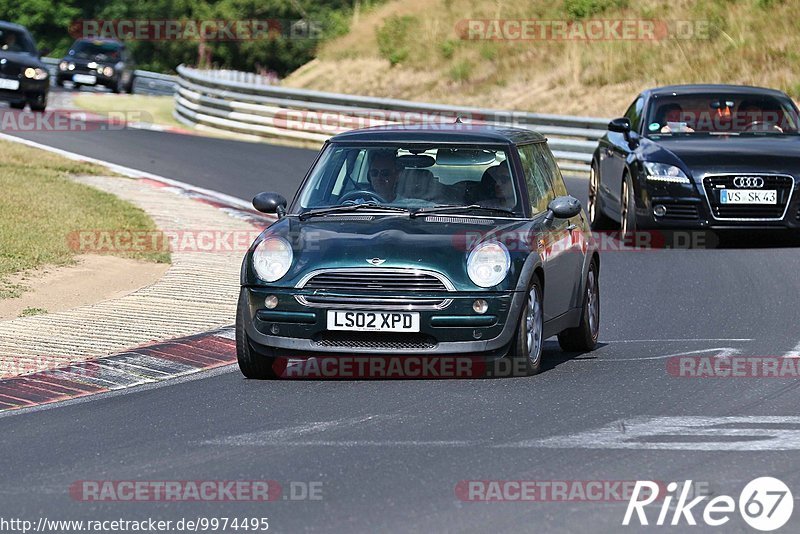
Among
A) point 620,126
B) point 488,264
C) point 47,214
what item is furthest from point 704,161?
point 488,264

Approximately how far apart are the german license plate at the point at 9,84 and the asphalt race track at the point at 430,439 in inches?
874

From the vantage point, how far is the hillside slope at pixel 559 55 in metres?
33.2

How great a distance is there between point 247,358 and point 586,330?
2.56 meters

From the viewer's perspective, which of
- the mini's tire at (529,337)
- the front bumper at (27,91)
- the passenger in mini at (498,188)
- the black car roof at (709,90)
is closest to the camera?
the mini's tire at (529,337)

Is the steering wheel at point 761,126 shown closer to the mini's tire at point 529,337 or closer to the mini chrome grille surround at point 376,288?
the mini's tire at point 529,337

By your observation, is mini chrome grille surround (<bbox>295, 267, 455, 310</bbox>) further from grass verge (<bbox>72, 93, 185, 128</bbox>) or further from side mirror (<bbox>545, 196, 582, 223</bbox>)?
grass verge (<bbox>72, 93, 185, 128</bbox>)

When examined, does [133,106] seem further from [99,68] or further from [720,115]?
[720,115]

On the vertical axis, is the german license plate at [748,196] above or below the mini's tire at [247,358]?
below

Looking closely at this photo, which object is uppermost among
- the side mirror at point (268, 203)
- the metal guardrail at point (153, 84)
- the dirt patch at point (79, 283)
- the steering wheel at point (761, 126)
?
the side mirror at point (268, 203)

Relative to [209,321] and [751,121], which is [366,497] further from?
[751,121]

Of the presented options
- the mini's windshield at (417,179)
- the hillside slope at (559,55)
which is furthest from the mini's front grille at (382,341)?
the hillside slope at (559,55)

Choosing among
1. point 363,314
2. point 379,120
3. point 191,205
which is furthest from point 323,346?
point 379,120

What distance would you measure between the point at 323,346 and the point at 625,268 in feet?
22.3

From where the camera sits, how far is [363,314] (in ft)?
30.2
